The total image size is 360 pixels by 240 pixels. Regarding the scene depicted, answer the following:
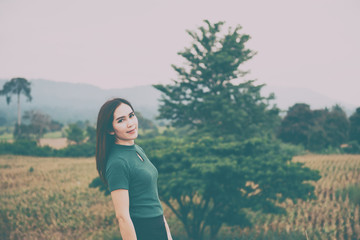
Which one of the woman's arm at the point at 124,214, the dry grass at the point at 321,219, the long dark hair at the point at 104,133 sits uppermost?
the long dark hair at the point at 104,133

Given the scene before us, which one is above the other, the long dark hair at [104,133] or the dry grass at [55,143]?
the long dark hair at [104,133]

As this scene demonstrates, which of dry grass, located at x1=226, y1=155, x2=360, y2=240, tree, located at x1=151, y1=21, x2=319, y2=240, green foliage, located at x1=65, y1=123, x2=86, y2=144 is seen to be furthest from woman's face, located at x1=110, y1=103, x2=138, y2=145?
green foliage, located at x1=65, y1=123, x2=86, y2=144

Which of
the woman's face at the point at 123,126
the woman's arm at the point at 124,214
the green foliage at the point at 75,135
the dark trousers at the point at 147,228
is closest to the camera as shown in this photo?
the woman's arm at the point at 124,214

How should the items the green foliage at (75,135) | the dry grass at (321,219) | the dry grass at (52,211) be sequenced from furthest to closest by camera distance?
the green foliage at (75,135), the dry grass at (52,211), the dry grass at (321,219)

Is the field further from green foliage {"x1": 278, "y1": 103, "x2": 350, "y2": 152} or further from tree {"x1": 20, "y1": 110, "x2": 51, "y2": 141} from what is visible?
tree {"x1": 20, "y1": 110, "x2": 51, "y2": 141}

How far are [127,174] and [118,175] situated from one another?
70 mm

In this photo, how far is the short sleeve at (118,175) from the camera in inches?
71.6

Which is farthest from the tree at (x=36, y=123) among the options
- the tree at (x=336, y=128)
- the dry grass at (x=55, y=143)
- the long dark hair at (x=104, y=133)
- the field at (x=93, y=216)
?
the long dark hair at (x=104, y=133)

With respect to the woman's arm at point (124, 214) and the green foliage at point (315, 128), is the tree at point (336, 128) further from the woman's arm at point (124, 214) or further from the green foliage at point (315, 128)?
the woman's arm at point (124, 214)

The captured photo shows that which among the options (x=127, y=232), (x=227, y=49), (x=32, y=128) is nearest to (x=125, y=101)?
(x=127, y=232)

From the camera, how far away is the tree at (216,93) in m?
15.9

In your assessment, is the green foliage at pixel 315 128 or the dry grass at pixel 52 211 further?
the green foliage at pixel 315 128

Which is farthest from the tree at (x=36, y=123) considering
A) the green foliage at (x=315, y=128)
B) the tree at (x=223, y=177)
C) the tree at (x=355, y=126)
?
the tree at (x=355, y=126)

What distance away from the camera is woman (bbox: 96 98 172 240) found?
1.82 metres
